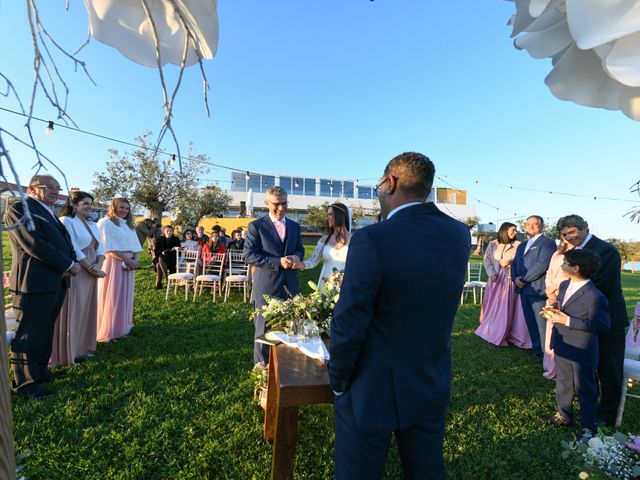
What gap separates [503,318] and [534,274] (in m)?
1.34

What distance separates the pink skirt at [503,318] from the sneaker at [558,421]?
274 centimetres

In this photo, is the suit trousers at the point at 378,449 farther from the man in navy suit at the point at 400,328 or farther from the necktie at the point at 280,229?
the necktie at the point at 280,229

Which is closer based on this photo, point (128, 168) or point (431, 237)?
point (431, 237)

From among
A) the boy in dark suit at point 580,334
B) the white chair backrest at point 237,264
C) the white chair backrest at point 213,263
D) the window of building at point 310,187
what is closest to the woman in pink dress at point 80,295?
the white chair backrest at point 213,263

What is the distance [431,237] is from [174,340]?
528cm

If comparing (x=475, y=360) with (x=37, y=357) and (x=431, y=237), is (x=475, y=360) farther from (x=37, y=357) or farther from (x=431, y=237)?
(x=37, y=357)

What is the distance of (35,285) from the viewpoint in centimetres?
354

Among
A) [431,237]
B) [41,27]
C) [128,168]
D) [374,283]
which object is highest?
[128,168]

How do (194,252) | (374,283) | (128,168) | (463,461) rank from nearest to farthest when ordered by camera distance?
(374,283), (463,461), (194,252), (128,168)

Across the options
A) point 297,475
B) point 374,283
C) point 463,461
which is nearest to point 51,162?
point 374,283

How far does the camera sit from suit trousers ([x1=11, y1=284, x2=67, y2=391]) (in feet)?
11.6

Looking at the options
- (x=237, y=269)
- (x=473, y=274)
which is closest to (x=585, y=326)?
(x=237, y=269)

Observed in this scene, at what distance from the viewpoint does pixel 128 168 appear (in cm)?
1883

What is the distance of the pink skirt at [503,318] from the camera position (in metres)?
6.11
